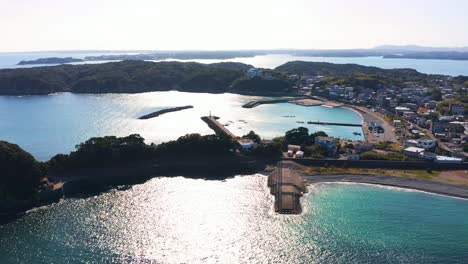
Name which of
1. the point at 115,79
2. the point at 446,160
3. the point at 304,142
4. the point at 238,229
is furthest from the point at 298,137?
the point at 115,79

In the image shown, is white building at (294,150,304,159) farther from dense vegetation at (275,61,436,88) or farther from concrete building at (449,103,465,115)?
dense vegetation at (275,61,436,88)

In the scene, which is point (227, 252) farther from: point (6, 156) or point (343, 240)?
point (6, 156)

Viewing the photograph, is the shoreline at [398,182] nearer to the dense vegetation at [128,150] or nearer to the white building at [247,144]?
the white building at [247,144]

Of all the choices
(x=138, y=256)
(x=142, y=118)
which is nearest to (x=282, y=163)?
(x=138, y=256)

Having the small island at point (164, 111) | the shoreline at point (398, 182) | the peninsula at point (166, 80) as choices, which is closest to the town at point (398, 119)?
the peninsula at point (166, 80)

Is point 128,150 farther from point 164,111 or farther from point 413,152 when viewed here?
point 164,111
